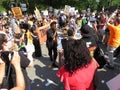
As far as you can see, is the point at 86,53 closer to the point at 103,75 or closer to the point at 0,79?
the point at 0,79

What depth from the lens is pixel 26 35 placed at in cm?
1295

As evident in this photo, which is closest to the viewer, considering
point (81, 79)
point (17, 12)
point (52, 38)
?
point (81, 79)

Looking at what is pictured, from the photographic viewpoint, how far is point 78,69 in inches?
201

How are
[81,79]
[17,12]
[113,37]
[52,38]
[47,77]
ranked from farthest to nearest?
[17,12] → [52,38] → [113,37] → [47,77] → [81,79]

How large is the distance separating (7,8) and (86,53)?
46.6m

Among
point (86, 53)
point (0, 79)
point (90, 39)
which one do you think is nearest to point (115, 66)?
point (90, 39)

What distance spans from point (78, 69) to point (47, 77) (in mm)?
5643

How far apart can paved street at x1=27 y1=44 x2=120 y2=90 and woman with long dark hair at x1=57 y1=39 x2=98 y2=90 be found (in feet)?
13.2

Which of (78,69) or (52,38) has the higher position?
(78,69)

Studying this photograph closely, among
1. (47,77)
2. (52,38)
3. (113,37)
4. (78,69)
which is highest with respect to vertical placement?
(78,69)

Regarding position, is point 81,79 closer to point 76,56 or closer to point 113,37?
point 76,56

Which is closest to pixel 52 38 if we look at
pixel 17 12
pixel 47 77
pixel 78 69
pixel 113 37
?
pixel 47 77

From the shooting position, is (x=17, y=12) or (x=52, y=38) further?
(x=17, y=12)

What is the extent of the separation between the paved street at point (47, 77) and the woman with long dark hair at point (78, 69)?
158 inches
